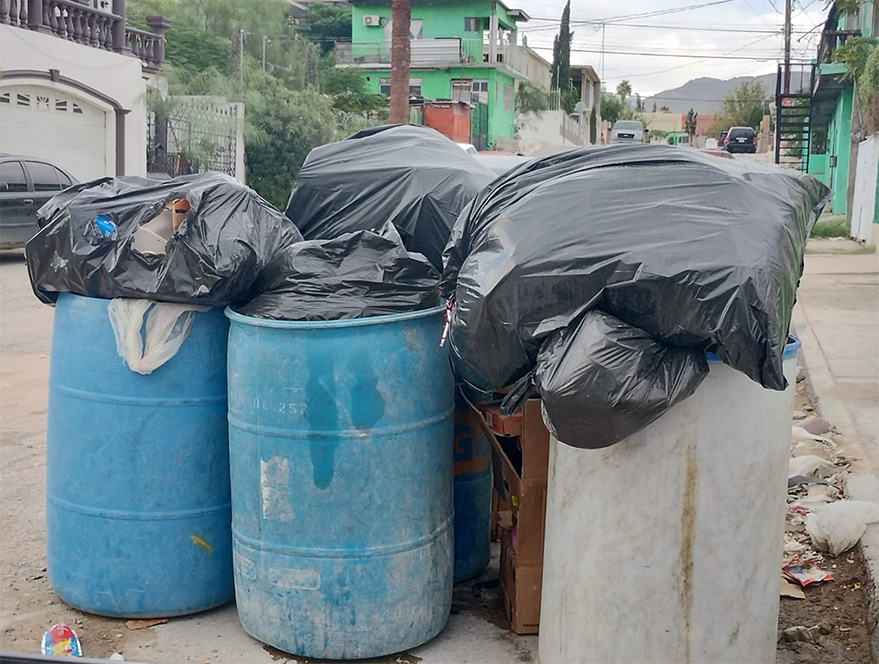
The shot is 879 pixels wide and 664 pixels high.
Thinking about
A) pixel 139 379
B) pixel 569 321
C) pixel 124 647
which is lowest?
pixel 124 647

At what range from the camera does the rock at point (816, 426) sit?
18.7 ft

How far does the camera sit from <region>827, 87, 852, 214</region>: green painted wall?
2472 centimetres

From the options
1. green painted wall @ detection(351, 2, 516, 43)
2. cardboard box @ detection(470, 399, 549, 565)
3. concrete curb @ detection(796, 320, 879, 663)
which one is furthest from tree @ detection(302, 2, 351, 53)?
cardboard box @ detection(470, 399, 549, 565)

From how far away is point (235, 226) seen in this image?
9.59ft

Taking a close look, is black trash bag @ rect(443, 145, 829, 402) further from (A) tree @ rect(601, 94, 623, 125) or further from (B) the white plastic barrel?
(A) tree @ rect(601, 94, 623, 125)

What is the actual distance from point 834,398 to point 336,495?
4786 mm

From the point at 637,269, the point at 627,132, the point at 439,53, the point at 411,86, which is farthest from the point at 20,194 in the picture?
the point at 411,86

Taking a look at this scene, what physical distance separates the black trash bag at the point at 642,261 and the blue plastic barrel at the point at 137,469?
91 centimetres

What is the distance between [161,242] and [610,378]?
5.04 feet

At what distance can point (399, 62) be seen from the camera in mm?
20391

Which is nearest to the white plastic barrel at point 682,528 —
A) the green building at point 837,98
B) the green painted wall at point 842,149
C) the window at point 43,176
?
the window at point 43,176

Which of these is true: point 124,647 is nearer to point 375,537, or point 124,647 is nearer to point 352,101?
point 375,537

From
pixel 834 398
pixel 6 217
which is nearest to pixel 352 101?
pixel 6 217

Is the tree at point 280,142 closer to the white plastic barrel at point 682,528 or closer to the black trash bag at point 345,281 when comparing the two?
the black trash bag at point 345,281
